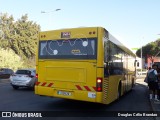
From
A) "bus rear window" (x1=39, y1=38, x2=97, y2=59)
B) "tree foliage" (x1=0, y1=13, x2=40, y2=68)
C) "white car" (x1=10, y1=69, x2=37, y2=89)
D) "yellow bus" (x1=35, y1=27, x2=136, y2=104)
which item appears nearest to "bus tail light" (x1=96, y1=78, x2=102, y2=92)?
"yellow bus" (x1=35, y1=27, x2=136, y2=104)

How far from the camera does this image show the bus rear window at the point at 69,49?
36.8 ft

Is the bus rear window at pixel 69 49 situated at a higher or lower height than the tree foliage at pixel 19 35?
lower

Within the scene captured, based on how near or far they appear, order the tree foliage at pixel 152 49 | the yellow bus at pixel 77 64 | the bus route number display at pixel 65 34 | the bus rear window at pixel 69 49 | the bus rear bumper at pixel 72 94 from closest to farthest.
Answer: the bus rear bumper at pixel 72 94, the yellow bus at pixel 77 64, the bus rear window at pixel 69 49, the bus route number display at pixel 65 34, the tree foliage at pixel 152 49

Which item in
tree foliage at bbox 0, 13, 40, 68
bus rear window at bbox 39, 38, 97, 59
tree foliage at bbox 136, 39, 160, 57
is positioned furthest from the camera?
tree foliage at bbox 136, 39, 160, 57

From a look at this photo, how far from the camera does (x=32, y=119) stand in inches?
369

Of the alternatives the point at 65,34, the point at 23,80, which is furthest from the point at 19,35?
the point at 65,34

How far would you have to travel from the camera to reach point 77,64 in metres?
11.3

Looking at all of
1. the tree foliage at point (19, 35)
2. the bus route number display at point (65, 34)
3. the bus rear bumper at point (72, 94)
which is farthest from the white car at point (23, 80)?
the tree foliage at point (19, 35)

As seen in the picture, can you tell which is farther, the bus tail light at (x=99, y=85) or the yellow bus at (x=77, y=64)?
the yellow bus at (x=77, y=64)

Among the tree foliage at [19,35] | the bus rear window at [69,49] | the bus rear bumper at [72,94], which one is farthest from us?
the tree foliage at [19,35]

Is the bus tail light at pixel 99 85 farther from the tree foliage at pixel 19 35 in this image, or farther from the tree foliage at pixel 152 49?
the tree foliage at pixel 152 49

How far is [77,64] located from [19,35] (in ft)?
221

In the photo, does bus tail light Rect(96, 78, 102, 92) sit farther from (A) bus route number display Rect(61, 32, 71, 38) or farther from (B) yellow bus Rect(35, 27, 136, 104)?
(A) bus route number display Rect(61, 32, 71, 38)

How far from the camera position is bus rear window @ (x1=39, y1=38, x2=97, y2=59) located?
1121 cm
